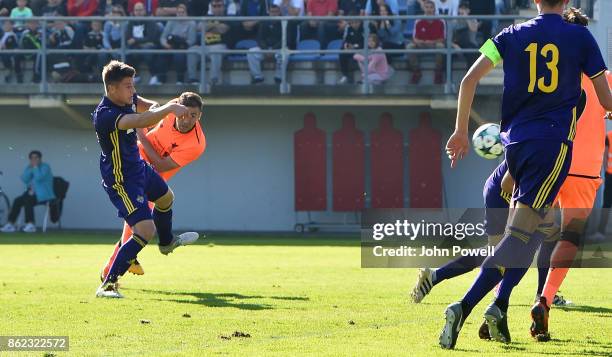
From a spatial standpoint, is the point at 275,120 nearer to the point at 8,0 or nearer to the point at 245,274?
the point at 8,0

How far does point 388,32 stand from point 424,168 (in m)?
3.26

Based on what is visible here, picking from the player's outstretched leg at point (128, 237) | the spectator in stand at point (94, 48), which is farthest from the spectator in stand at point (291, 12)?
the player's outstretched leg at point (128, 237)

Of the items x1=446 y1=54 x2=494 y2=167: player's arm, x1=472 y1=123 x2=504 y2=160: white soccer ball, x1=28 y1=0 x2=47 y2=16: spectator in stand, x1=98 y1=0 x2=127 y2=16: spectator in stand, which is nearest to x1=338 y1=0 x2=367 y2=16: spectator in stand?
x1=98 y1=0 x2=127 y2=16: spectator in stand

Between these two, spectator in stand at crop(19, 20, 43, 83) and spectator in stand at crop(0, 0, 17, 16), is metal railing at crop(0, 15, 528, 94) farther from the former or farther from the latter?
spectator in stand at crop(0, 0, 17, 16)

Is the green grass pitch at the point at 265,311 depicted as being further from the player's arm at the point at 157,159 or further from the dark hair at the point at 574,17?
the dark hair at the point at 574,17

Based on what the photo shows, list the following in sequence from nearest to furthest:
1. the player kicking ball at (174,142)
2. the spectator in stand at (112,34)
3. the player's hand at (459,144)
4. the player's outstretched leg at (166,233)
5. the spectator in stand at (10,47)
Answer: the player's hand at (459,144) → the player's outstretched leg at (166,233) → the player kicking ball at (174,142) → the spectator in stand at (112,34) → the spectator in stand at (10,47)

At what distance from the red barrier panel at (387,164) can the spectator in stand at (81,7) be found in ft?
21.7

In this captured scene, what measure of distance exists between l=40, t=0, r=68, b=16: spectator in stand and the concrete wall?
2150 millimetres

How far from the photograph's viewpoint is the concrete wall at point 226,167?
26.5 m

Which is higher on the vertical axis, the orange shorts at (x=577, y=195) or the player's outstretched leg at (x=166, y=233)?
the orange shorts at (x=577, y=195)

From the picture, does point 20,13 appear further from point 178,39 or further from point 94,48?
point 178,39

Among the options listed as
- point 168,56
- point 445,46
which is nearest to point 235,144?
point 168,56

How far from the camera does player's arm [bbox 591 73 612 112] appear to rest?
7281mm

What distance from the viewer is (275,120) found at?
87.4ft
